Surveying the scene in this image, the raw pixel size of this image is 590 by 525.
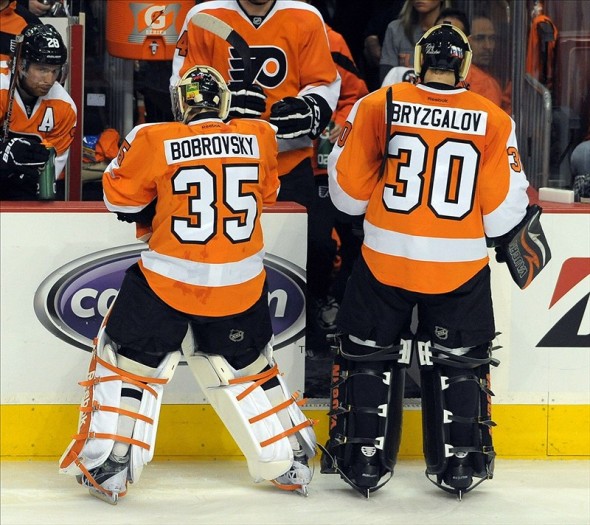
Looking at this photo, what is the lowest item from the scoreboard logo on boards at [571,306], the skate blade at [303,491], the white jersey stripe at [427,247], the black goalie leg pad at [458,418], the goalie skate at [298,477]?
the skate blade at [303,491]

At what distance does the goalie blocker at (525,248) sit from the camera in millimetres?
4855

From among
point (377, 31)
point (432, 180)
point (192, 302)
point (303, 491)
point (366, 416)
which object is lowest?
→ point (303, 491)

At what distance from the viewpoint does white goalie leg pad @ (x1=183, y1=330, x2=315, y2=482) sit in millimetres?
4801

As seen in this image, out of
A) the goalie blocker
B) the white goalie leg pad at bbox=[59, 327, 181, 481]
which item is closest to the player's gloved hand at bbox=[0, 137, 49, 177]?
the white goalie leg pad at bbox=[59, 327, 181, 481]

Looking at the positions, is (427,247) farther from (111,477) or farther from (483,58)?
(483,58)

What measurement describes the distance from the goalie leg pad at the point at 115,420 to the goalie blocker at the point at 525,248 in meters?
1.14

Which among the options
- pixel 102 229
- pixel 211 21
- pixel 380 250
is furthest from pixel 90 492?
pixel 211 21

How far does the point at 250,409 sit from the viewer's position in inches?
189

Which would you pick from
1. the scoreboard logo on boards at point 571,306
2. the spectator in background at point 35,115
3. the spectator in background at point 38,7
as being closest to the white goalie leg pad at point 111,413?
the spectator in background at point 35,115

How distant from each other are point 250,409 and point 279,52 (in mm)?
1487

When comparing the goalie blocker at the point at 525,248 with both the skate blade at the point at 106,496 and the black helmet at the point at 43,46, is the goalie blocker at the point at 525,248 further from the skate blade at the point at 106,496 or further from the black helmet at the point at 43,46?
the black helmet at the point at 43,46

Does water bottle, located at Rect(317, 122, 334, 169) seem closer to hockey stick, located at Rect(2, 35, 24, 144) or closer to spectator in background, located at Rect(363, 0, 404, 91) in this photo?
spectator in background, located at Rect(363, 0, 404, 91)

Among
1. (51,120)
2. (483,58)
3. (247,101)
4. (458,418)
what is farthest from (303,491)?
(483,58)

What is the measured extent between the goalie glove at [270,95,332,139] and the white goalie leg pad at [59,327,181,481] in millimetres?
1064
